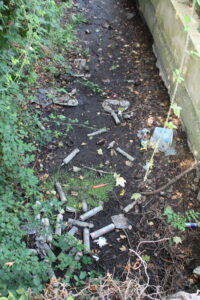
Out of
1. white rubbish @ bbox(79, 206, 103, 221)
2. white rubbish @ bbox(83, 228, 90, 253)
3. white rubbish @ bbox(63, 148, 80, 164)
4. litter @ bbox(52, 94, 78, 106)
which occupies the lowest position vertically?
white rubbish @ bbox(83, 228, 90, 253)

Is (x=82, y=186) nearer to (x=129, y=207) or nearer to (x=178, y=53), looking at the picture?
(x=129, y=207)

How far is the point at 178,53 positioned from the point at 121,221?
3.38 metres

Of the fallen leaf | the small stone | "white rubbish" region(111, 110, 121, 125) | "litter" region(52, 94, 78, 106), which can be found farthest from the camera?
"litter" region(52, 94, 78, 106)

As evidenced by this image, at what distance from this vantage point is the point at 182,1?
19.6 feet

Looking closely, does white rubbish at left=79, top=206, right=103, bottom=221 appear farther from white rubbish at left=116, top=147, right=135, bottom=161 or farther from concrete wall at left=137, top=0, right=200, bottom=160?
concrete wall at left=137, top=0, right=200, bottom=160

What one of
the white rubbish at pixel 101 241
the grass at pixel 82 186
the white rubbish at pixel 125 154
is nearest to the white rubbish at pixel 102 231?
the white rubbish at pixel 101 241

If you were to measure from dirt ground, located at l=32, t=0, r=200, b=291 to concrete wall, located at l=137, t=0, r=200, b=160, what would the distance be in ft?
0.86

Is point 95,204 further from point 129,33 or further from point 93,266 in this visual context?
point 129,33

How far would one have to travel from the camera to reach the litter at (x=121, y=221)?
14.5 feet

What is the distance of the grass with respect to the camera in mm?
4691

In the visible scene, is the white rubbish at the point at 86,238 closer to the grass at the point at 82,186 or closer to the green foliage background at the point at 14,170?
the grass at the point at 82,186

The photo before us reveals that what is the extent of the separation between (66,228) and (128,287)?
213cm

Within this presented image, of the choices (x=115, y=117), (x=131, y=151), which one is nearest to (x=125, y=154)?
(x=131, y=151)

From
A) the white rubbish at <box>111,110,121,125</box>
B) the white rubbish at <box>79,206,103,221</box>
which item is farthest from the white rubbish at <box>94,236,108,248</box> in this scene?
the white rubbish at <box>111,110,121,125</box>
